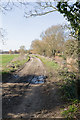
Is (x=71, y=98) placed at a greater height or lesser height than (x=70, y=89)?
lesser

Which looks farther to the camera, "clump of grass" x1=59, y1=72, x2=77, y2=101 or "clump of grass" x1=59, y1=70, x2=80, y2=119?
"clump of grass" x1=59, y1=72, x2=77, y2=101

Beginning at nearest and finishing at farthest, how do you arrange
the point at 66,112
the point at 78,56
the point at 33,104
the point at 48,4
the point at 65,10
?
the point at 65,10
the point at 66,112
the point at 48,4
the point at 33,104
the point at 78,56

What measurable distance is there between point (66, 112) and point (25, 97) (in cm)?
292

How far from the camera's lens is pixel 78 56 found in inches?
250

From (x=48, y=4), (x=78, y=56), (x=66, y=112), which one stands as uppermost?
(x=48, y=4)

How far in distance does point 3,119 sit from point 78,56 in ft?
15.2

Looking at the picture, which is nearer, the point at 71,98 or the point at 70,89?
the point at 71,98

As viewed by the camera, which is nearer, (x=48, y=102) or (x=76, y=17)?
(x=76, y=17)

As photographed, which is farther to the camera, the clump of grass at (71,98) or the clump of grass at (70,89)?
the clump of grass at (70,89)

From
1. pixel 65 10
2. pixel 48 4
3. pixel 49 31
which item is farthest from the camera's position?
pixel 49 31

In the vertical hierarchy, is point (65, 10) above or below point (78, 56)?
above

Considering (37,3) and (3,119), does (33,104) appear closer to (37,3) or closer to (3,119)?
(3,119)

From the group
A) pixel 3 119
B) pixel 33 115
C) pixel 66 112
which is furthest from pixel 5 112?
pixel 66 112

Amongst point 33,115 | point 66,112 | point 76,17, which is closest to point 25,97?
point 33,115
